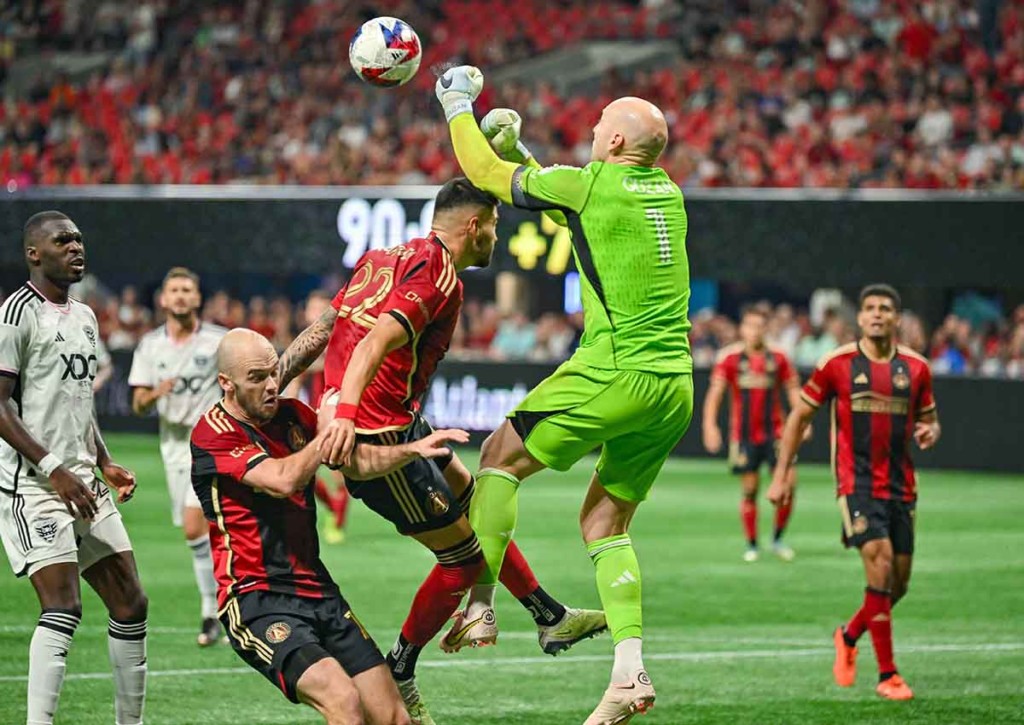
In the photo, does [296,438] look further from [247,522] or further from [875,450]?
[875,450]

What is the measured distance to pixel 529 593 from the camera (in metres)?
7.20

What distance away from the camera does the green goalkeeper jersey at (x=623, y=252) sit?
6.61 metres

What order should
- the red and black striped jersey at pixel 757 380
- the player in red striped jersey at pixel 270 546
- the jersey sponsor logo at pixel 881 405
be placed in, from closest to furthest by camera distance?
1. the player in red striped jersey at pixel 270 546
2. the jersey sponsor logo at pixel 881 405
3. the red and black striped jersey at pixel 757 380

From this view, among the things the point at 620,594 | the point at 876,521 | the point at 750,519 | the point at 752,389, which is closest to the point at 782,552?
the point at 750,519

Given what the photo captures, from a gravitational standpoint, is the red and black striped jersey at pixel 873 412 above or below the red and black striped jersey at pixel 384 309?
below

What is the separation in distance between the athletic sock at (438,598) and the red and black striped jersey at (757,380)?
29.4ft

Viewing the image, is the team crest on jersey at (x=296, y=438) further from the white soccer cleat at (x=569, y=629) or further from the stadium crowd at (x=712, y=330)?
the stadium crowd at (x=712, y=330)

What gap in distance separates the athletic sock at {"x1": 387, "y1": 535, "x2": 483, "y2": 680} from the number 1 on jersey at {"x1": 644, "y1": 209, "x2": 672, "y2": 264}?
140cm

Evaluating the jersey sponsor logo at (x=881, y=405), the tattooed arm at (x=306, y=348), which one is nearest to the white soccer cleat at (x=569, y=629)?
the tattooed arm at (x=306, y=348)

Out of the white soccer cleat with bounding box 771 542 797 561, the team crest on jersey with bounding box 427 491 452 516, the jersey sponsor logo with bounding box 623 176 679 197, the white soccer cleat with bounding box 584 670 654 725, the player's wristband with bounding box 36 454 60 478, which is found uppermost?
the jersey sponsor logo with bounding box 623 176 679 197

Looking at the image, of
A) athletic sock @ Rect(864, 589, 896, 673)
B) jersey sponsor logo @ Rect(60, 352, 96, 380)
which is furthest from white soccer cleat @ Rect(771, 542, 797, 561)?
jersey sponsor logo @ Rect(60, 352, 96, 380)

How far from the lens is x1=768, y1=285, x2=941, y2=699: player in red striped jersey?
9.20 metres

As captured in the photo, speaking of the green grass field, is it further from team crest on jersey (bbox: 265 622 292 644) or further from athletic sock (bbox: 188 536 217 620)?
team crest on jersey (bbox: 265 622 292 644)

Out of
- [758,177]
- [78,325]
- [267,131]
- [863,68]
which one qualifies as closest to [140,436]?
[267,131]
